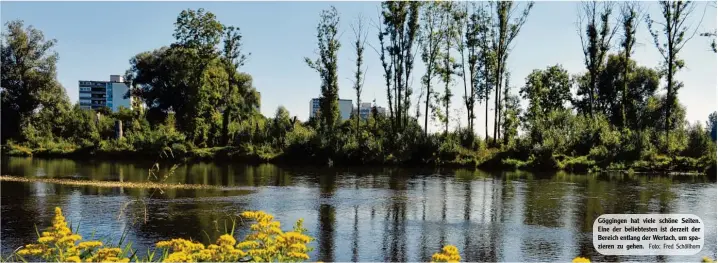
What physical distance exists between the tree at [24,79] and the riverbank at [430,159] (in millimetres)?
3386

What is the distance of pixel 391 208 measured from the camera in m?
16.1

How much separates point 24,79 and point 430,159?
98.0 feet

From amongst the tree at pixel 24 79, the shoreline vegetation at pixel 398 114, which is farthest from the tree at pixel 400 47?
the tree at pixel 24 79

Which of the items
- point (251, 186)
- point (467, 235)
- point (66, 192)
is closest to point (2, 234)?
point (66, 192)

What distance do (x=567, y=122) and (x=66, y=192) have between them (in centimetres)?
2418

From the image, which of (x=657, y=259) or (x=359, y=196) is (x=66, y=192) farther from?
(x=657, y=259)

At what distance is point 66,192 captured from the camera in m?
19.2

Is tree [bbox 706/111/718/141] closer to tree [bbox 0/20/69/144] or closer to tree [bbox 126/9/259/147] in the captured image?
tree [bbox 126/9/259/147]

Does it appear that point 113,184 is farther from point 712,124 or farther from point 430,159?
point 712,124

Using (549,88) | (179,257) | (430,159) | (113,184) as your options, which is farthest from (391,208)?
(549,88)

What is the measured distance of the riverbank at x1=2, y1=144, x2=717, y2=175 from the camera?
1107 inches

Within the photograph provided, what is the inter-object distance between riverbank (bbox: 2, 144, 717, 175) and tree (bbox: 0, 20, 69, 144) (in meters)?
3.39

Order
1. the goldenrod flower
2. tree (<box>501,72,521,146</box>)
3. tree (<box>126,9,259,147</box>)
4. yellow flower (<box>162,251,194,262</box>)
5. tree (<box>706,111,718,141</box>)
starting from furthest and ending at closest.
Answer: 1. tree (<box>126,9,259,147</box>)
2. tree (<box>501,72,521,146</box>)
3. tree (<box>706,111,718,141</box>)
4. yellow flower (<box>162,251,194,262</box>)
5. the goldenrod flower

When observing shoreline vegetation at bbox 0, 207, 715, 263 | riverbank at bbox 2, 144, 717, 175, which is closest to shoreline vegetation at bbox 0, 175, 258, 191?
riverbank at bbox 2, 144, 717, 175
